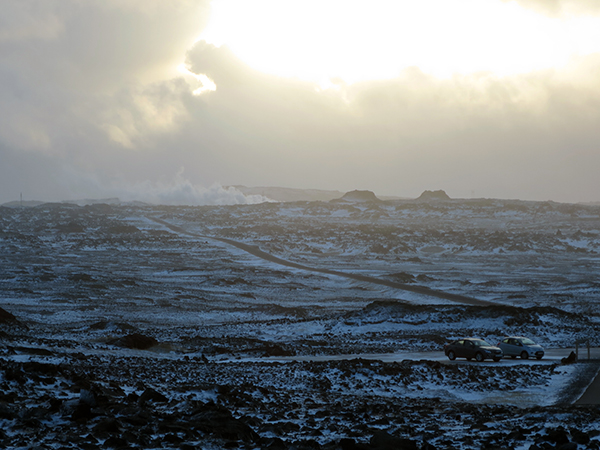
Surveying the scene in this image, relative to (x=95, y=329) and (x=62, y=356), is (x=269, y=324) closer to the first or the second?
(x=95, y=329)

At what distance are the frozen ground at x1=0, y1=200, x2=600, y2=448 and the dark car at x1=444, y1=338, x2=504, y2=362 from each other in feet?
2.04

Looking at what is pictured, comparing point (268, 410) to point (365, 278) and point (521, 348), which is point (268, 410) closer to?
point (521, 348)

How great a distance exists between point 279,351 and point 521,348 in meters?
13.0

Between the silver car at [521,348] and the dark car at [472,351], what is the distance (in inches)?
52.6

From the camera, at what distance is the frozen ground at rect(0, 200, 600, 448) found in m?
13.5

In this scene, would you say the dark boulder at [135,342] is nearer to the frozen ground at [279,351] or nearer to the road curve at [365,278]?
the frozen ground at [279,351]

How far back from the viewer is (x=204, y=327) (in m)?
46.4

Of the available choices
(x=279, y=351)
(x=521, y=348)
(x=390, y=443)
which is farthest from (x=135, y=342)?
(x=390, y=443)

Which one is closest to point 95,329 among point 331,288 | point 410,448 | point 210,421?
point 210,421

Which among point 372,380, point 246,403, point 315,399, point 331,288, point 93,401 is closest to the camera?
point 93,401

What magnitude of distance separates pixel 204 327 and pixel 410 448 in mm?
35702

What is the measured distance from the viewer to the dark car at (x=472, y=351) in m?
31.5

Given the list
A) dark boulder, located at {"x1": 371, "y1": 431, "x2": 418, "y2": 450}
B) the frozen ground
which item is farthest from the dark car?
dark boulder, located at {"x1": 371, "y1": 431, "x2": 418, "y2": 450}

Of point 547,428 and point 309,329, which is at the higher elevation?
point 547,428
